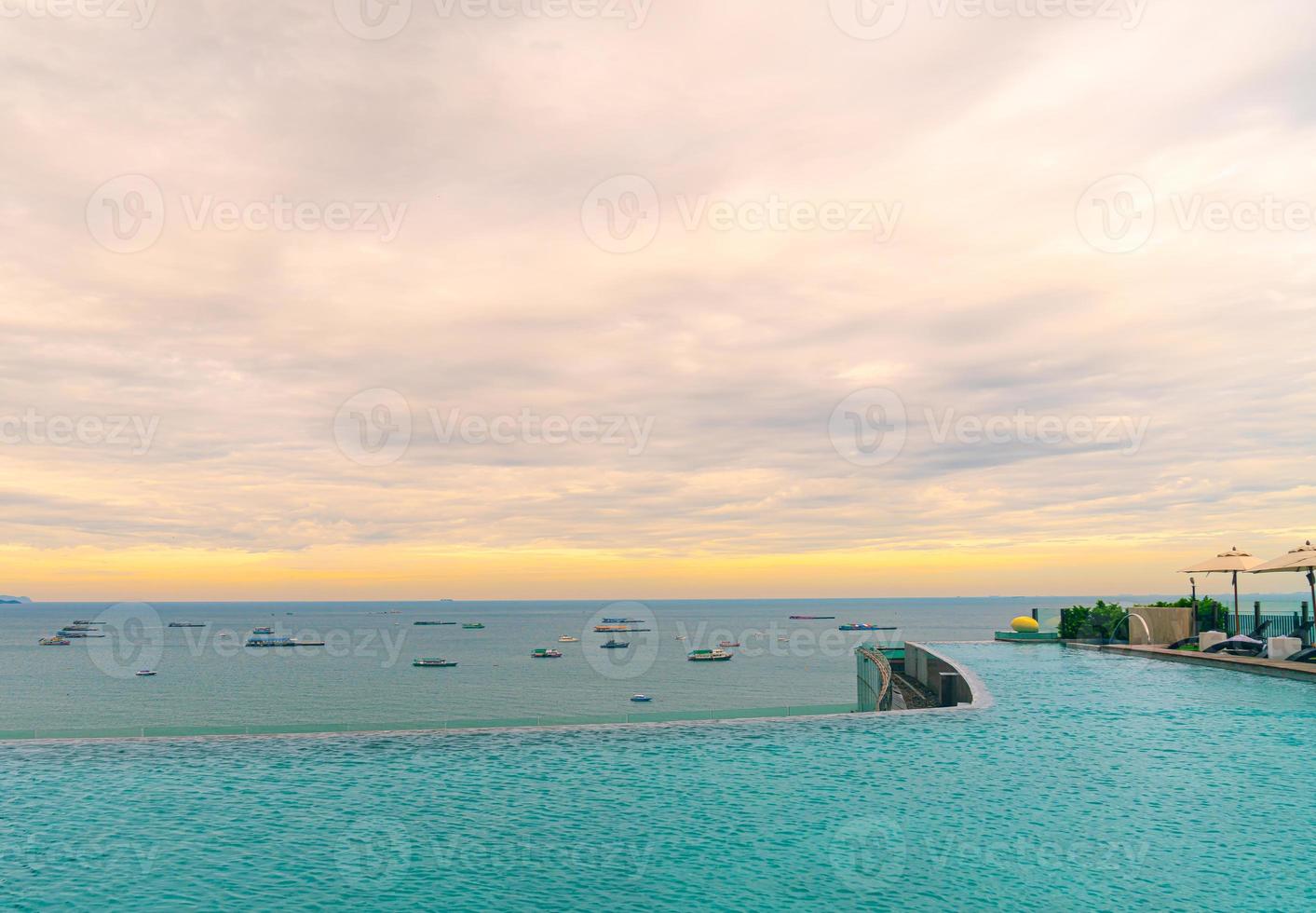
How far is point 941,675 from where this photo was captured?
3028 cm

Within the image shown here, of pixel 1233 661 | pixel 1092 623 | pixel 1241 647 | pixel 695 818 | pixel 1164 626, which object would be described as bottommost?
→ pixel 695 818

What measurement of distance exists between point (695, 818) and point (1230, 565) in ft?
102

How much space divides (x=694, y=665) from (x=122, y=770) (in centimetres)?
11782

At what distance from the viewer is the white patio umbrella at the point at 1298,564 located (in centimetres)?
3102

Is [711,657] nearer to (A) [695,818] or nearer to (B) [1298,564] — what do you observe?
(B) [1298,564]

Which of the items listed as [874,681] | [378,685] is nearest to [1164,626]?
[874,681]

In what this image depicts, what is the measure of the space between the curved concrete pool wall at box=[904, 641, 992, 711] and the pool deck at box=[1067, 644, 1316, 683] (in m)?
8.86

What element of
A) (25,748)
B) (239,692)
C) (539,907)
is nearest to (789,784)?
(539,907)

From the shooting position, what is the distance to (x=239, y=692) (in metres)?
99.2

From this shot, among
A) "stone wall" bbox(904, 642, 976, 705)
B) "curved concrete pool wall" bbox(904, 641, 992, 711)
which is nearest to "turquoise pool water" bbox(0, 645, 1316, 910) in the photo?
"curved concrete pool wall" bbox(904, 641, 992, 711)

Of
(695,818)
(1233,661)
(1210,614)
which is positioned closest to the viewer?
(695,818)

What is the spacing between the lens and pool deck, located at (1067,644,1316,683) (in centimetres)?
2839

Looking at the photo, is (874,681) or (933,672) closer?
(933,672)

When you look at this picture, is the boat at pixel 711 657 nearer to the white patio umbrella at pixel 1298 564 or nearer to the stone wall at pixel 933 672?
the stone wall at pixel 933 672
